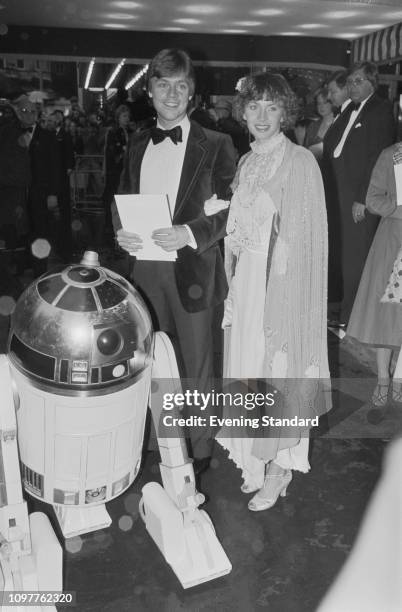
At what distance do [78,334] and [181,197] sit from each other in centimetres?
92

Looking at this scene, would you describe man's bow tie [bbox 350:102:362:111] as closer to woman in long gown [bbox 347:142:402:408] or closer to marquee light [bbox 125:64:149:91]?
woman in long gown [bbox 347:142:402:408]

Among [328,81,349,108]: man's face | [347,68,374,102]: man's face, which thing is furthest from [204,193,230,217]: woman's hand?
[328,81,349,108]: man's face

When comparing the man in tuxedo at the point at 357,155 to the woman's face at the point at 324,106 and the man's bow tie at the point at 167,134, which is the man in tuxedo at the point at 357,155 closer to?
the woman's face at the point at 324,106

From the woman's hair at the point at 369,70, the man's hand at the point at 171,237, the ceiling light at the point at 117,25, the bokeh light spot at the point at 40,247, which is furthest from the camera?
the ceiling light at the point at 117,25

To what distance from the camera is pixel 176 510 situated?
202 centimetres

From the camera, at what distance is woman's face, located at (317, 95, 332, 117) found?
5.50 meters

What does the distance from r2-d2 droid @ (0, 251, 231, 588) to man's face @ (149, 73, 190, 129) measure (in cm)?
80

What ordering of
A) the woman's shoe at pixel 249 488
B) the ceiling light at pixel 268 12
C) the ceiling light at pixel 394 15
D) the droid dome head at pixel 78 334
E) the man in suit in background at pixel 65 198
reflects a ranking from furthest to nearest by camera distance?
1. the ceiling light at pixel 268 12
2. the ceiling light at pixel 394 15
3. the man in suit in background at pixel 65 198
4. the woman's shoe at pixel 249 488
5. the droid dome head at pixel 78 334

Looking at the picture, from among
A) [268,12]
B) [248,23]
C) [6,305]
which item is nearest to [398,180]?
[6,305]

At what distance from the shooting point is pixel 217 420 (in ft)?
9.46

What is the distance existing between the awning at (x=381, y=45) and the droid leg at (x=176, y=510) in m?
9.38

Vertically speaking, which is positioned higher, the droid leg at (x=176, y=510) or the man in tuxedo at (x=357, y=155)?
the man in tuxedo at (x=357, y=155)

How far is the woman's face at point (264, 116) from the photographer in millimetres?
2164

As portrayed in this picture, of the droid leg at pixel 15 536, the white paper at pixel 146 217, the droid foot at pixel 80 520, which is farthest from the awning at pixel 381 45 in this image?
the droid leg at pixel 15 536
